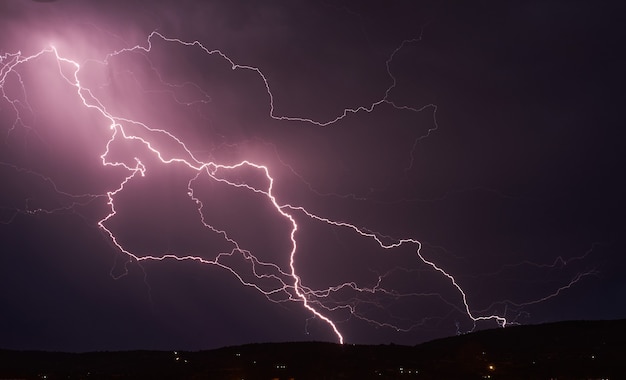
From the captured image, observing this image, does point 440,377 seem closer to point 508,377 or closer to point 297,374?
point 508,377

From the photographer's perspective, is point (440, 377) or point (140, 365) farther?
point (140, 365)

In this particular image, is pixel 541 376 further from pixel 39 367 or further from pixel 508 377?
pixel 39 367

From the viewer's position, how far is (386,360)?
1071 inches

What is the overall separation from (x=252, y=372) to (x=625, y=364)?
44.2ft

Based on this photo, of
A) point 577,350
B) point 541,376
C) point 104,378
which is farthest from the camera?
point 577,350

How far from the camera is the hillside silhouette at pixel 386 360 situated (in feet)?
79.4

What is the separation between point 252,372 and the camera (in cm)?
2495

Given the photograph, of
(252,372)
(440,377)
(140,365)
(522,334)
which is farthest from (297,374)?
(522,334)

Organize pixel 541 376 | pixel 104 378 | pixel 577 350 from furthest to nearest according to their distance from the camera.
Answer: pixel 577 350 → pixel 104 378 → pixel 541 376

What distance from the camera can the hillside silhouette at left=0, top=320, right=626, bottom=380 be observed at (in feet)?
79.4

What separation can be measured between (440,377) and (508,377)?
2.30 meters

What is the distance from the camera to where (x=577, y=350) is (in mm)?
28234

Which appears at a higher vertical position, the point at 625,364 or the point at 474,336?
the point at 474,336

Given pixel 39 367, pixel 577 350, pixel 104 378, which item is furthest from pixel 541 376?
pixel 39 367
